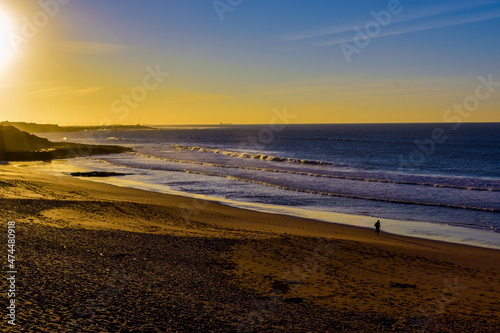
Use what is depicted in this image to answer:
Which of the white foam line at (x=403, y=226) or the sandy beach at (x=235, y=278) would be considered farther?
the white foam line at (x=403, y=226)

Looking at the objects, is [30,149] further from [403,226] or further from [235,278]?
[235,278]

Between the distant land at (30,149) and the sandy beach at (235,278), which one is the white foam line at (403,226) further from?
the distant land at (30,149)

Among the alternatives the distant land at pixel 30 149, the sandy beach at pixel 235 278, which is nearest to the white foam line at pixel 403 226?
the sandy beach at pixel 235 278

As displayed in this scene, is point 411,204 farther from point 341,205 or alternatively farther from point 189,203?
point 189,203

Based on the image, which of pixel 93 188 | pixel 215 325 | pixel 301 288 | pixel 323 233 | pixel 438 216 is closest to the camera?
pixel 215 325

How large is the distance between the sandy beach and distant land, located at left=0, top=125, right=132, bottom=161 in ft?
156

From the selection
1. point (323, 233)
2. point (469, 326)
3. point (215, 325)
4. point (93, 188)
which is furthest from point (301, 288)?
point (93, 188)

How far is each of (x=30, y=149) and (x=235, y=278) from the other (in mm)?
74714

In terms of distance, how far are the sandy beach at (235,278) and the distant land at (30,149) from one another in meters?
47.5

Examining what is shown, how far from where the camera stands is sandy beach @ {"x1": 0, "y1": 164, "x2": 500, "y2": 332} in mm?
9695

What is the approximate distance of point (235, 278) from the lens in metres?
13.0

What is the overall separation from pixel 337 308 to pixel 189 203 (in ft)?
65.1

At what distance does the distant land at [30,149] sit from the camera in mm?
63312

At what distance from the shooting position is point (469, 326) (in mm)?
10133
